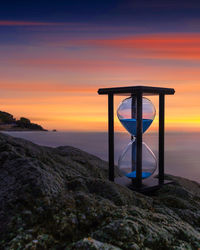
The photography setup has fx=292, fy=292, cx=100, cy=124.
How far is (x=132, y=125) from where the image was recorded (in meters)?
5.32

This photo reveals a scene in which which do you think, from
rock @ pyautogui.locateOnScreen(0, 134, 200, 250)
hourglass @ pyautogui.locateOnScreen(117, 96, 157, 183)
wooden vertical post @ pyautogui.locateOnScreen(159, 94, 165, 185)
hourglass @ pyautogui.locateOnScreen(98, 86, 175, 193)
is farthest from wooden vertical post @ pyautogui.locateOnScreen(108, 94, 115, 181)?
rock @ pyautogui.locateOnScreen(0, 134, 200, 250)

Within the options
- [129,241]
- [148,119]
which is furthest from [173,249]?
[148,119]

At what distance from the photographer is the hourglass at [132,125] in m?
5.32

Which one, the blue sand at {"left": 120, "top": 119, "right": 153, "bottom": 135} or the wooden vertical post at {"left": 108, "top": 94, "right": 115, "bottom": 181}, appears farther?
the wooden vertical post at {"left": 108, "top": 94, "right": 115, "bottom": 181}

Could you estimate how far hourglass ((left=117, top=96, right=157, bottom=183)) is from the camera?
5324mm

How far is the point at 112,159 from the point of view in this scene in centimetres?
571

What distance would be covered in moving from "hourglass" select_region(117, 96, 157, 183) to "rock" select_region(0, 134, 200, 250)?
4.37ft

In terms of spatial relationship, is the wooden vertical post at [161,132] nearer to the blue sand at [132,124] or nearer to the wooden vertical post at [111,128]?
the blue sand at [132,124]

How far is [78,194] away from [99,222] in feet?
1.88

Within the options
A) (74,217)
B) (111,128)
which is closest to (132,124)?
(111,128)

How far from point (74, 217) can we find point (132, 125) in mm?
2634

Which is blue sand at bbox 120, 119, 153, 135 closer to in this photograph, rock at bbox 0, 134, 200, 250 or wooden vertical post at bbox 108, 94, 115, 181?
wooden vertical post at bbox 108, 94, 115, 181

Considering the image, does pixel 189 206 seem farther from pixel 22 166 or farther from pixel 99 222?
pixel 22 166

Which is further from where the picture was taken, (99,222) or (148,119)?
(148,119)
